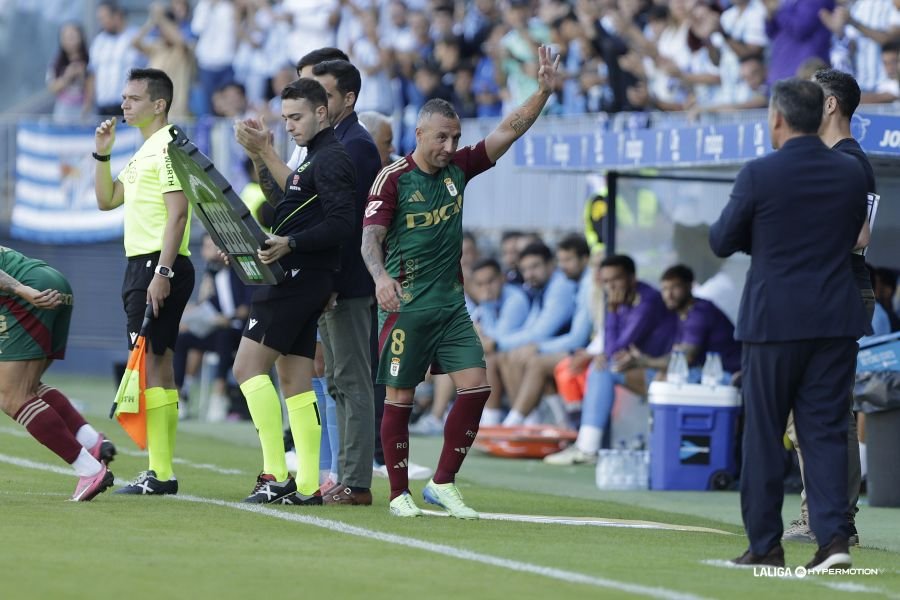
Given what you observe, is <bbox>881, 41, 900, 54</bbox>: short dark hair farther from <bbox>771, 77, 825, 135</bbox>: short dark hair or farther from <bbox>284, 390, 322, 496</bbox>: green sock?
<bbox>771, 77, 825, 135</bbox>: short dark hair

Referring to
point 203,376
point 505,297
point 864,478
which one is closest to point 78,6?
point 203,376

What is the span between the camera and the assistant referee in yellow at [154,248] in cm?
920

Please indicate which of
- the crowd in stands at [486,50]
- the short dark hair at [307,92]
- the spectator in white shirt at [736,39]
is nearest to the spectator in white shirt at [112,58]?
the crowd in stands at [486,50]

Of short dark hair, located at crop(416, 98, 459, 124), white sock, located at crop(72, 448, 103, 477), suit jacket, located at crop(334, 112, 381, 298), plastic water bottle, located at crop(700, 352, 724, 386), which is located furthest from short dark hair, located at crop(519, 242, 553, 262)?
white sock, located at crop(72, 448, 103, 477)

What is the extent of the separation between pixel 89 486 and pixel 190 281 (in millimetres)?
1279

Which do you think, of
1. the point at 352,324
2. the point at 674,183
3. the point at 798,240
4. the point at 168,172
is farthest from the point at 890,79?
the point at 798,240

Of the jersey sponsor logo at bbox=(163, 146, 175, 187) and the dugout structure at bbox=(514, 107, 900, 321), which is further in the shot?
the dugout structure at bbox=(514, 107, 900, 321)

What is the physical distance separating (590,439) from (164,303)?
208 inches

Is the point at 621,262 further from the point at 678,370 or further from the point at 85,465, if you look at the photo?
the point at 85,465

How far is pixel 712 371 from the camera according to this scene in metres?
12.2

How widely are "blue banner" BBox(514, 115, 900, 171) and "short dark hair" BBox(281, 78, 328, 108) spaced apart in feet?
11.4

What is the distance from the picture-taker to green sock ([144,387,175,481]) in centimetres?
930

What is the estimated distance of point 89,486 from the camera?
8.80 meters

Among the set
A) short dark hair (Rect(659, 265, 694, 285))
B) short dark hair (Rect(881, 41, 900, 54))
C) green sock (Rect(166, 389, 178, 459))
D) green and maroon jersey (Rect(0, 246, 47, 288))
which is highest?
short dark hair (Rect(881, 41, 900, 54))
